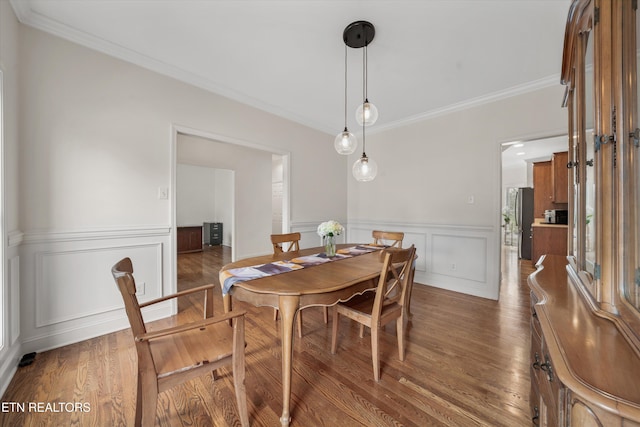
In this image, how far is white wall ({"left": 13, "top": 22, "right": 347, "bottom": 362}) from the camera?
6.22 ft

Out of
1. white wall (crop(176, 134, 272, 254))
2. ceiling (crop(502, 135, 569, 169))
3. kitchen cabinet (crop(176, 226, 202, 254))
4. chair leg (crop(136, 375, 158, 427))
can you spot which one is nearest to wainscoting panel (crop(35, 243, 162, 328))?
chair leg (crop(136, 375, 158, 427))

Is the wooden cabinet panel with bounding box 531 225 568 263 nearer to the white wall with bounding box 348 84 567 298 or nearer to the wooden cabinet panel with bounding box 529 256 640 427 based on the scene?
the white wall with bounding box 348 84 567 298

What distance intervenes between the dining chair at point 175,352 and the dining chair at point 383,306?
33.0 inches

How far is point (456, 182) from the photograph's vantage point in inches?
135

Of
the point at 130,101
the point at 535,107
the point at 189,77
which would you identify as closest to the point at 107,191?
the point at 130,101

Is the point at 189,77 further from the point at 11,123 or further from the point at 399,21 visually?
the point at 399,21

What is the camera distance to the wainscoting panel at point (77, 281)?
189cm

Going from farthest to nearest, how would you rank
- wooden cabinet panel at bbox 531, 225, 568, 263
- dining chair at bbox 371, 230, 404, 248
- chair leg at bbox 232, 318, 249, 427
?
wooden cabinet panel at bbox 531, 225, 568, 263 < dining chair at bbox 371, 230, 404, 248 < chair leg at bbox 232, 318, 249, 427

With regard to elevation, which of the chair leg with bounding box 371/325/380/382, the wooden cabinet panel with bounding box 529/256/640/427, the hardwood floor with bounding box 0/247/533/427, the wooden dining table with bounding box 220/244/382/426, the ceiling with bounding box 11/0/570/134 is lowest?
the hardwood floor with bounding box 0/247/533/427

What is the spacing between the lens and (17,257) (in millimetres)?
1767

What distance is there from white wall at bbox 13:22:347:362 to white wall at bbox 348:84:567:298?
9.38ft

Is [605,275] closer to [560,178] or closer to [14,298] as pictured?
[14,298]

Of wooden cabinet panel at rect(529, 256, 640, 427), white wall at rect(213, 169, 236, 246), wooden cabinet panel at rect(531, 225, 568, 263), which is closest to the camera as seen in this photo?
wooden cabinet panel at rect(529, 256, 640, 427)

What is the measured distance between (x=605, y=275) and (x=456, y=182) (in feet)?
9.43
